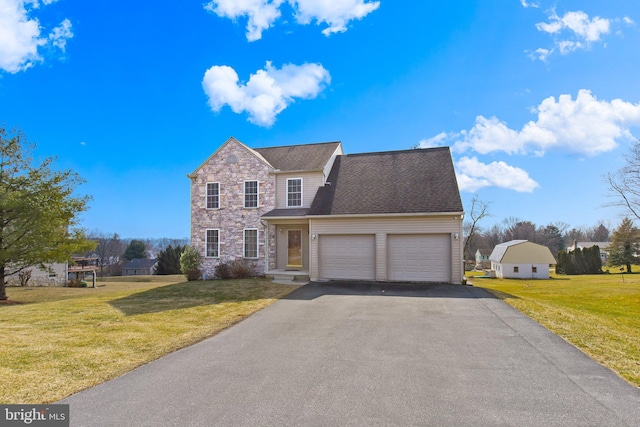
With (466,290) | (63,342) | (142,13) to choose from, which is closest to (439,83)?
(466,290)

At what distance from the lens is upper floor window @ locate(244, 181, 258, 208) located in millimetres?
18594

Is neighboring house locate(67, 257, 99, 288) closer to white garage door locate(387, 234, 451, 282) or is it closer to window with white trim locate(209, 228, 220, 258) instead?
window with white trim locate(209, 228, 220, 258)

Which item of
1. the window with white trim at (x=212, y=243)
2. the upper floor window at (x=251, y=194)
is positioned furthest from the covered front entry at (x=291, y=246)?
the window with white trim at (x=212, y=243)

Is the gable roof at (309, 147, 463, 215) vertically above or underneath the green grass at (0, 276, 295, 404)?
above

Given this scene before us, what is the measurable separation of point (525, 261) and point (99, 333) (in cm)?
4545

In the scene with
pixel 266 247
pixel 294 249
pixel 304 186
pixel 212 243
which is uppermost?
pixel 304 186

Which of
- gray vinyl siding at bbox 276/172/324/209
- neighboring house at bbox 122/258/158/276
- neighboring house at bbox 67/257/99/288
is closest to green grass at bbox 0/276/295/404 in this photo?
gray vinyl siding at bbox 276/172/324/209

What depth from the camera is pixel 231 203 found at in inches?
743

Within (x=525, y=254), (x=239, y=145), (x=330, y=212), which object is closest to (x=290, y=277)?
(x=330, y=212)

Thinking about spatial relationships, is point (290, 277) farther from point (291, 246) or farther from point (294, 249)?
point (291, 246)

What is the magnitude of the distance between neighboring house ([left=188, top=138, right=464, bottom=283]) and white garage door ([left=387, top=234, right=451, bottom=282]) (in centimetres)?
4

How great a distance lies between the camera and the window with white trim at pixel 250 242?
18.4 metres

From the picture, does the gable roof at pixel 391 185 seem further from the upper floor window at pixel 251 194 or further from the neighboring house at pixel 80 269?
the neighboring house at pixel 80 269

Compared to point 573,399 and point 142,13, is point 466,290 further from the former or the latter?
point 142,13
